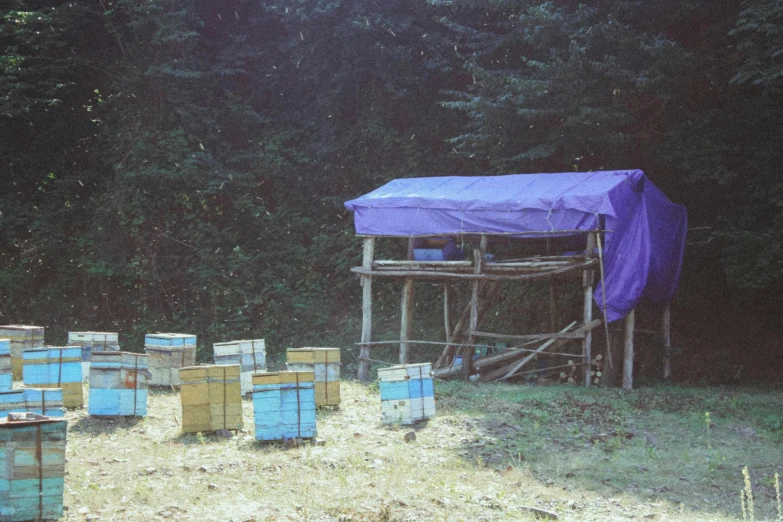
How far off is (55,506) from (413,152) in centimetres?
1868

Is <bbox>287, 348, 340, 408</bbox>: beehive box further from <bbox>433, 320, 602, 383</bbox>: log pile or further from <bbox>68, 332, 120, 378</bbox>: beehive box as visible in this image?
<bbox>68, 332, 120, 378</bbox>: beehive box

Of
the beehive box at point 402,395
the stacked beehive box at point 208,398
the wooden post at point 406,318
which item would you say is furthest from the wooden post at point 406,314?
the stacked beehive box at point 208,398

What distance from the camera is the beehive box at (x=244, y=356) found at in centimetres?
1500

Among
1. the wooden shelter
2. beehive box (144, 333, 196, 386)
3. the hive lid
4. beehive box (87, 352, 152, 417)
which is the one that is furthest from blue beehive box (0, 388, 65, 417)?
the wooden shelter

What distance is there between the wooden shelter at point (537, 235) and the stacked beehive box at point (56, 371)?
6.69 metres

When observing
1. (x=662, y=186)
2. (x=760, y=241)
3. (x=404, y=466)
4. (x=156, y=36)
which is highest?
(x=156, y=36)

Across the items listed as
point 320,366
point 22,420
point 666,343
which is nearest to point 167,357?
point 320,366

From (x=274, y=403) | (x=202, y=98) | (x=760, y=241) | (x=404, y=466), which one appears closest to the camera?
(x=404, y=466)

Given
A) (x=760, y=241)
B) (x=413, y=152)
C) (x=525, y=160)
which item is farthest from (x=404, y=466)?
(x=413, y=152)

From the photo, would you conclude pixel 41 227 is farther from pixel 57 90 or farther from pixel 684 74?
pixel 684 74

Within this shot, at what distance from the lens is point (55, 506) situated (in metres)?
7.70

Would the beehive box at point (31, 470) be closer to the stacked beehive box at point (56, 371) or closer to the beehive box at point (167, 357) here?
the stacked beehive box at point (56, 371)

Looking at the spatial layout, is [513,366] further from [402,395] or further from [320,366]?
[402,395]

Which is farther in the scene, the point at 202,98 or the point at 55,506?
the point at 202,98
